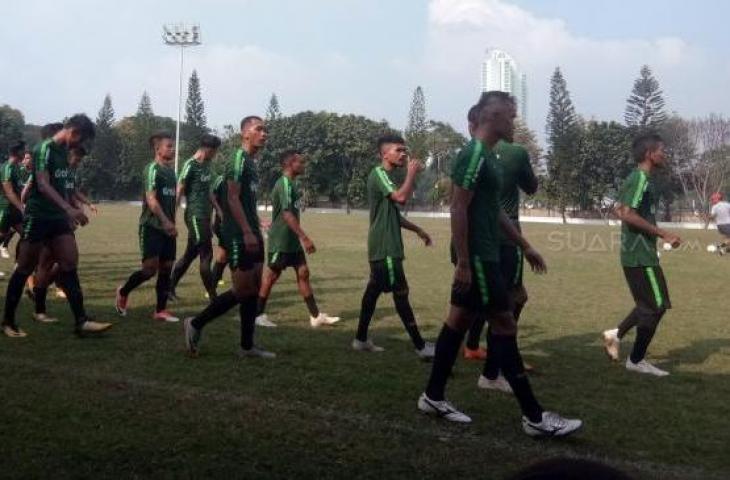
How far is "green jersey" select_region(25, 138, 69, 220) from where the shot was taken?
7.05m

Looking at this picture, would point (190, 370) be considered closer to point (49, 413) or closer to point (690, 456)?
point (49, 413)

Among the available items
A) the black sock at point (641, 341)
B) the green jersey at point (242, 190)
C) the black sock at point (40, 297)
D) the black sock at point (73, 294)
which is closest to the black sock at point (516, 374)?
the black sock at point (641, 341)

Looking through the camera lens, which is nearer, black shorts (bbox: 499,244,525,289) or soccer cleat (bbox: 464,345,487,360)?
black shorts (bbox: 499,244,525,289)

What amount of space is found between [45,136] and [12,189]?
3.16 m

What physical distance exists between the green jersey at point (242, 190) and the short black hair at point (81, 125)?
60.1 inches

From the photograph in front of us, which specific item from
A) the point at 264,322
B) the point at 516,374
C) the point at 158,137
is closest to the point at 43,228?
the point at 158,137

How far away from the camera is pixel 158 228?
841 centimetres

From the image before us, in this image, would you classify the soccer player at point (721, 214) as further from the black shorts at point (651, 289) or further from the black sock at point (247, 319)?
the black sock at point (247, 319)

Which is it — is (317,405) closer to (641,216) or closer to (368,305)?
(368,305)

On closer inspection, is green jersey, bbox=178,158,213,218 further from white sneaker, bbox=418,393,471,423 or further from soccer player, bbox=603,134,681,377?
white sneaker, bbox=418,393,471,423

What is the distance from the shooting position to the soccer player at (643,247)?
21.9 feet

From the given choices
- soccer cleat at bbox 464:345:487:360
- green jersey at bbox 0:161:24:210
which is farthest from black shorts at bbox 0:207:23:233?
soccer cleat at bbox 464:345:487:360

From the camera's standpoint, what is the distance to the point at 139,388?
535 centimetres

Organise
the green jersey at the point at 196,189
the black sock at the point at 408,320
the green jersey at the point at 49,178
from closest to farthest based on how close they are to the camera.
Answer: the black sock at the point at 408,320
the green jersey at the point at 49,178
the green jersey at the point at 196,189
